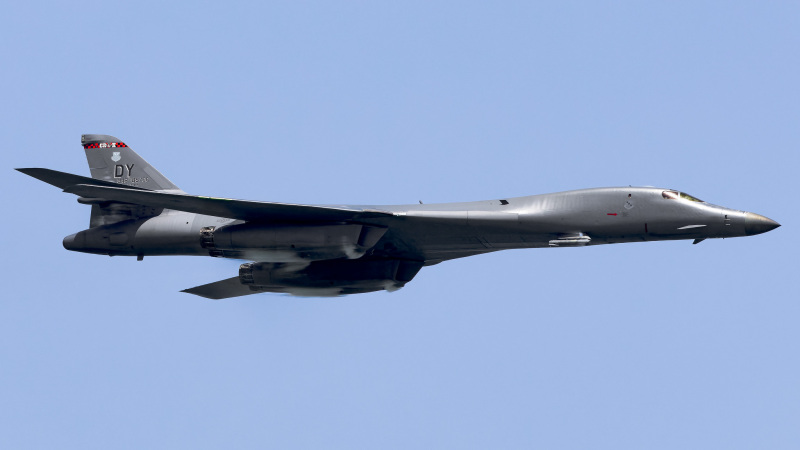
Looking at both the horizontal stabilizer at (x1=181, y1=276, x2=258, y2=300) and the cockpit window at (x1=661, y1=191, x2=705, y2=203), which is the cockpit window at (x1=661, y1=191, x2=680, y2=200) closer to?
the cockpit window at (x1=661, y1=191, x2=705, y2=203)

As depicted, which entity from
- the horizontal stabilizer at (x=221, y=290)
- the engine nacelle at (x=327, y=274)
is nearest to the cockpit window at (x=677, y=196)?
the engine nacelle at (x=327, y=274)

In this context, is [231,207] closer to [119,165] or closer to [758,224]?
[119,165]

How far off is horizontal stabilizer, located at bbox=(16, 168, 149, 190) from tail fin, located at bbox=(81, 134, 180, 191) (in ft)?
10.7

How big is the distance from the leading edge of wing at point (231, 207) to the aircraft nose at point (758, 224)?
28.4 feet

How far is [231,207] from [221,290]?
6.15m

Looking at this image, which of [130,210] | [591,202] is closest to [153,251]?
[130,210]

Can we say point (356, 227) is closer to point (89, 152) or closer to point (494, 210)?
point (494, 210)

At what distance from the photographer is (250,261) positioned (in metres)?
28.6

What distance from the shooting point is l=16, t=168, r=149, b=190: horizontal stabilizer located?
86.3ft

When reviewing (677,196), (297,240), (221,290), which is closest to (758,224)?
Answer: (677,196)

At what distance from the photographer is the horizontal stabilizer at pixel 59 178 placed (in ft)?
86.3

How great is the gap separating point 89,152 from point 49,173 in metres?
4.57

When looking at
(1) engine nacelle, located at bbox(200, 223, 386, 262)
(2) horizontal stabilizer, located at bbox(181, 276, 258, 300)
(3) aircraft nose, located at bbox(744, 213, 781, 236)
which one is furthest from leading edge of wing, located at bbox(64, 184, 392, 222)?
(3) aircraft nose, located at bbox(744, 213, 781, 236)

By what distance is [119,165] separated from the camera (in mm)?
30797
